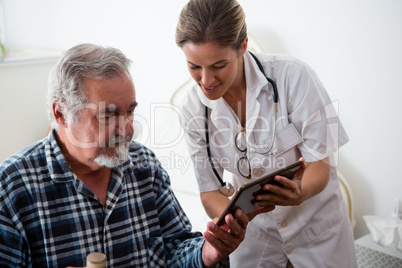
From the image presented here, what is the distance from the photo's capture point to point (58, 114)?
4.57 feet

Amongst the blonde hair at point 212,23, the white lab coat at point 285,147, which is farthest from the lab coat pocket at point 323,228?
the blonde hair at point 212,23

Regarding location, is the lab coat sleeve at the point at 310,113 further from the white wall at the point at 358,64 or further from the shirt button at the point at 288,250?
the white wall at the point at 358,64

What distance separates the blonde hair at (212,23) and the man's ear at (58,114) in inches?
15.9

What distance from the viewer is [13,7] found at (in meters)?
3.61

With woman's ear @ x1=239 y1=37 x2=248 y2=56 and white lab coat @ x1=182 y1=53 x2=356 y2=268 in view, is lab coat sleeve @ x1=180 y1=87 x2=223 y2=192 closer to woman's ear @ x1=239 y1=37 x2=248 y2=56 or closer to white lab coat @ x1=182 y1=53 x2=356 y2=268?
white lab coat @ x1=182 y1=53 x2=356 y2=268

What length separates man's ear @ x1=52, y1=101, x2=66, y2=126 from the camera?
1385 mm

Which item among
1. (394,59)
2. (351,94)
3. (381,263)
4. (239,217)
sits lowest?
(381,263)

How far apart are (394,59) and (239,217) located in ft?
3.89

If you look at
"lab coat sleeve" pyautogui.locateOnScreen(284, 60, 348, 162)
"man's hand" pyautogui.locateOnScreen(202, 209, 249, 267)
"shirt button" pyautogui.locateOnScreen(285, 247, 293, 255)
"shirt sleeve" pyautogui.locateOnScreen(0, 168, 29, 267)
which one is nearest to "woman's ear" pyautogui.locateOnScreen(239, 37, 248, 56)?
"lab coat sleeve" pyautogui.locateOnScreen(284, 60, 348, 162)

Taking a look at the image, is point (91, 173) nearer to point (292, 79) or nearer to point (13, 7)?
point (292, 79)

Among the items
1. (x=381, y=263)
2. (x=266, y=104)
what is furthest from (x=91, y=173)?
(x=381, y=263)

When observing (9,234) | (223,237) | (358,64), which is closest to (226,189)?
(223,237)

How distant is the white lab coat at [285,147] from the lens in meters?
1.54

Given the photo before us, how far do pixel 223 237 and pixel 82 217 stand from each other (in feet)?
1.29
